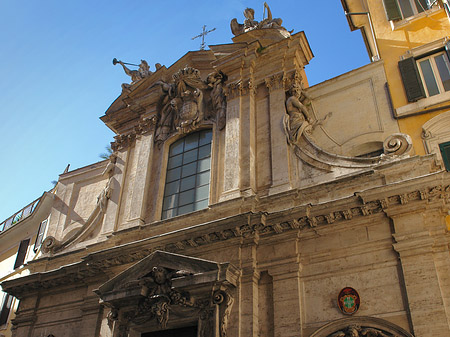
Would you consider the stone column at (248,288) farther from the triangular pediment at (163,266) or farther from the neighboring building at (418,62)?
the neighboring building at (418,62)

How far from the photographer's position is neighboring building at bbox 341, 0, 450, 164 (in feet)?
32.4

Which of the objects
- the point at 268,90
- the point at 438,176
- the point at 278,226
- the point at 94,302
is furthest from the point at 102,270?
the point at 438,176

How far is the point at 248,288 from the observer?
930cm

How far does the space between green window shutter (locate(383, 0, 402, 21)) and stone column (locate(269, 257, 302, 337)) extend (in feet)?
21.7

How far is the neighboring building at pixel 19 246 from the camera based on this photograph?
16.3 m

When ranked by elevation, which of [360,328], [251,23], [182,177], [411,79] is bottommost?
[360,328]

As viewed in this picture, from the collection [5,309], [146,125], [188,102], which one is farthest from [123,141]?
[5,309]

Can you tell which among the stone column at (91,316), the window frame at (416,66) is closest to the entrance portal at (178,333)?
the stone column at (91,316)

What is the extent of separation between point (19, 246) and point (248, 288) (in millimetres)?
12343

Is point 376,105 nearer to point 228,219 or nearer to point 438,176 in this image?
point 438,176

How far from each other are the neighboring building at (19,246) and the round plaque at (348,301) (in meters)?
10.7

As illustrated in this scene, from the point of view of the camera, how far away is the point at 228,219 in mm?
9789

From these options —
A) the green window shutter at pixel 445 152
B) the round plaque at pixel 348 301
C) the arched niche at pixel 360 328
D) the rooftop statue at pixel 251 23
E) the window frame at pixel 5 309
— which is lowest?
the arched niche at pixel 360 328

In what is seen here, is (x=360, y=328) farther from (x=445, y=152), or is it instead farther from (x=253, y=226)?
(x=445, y=152)
